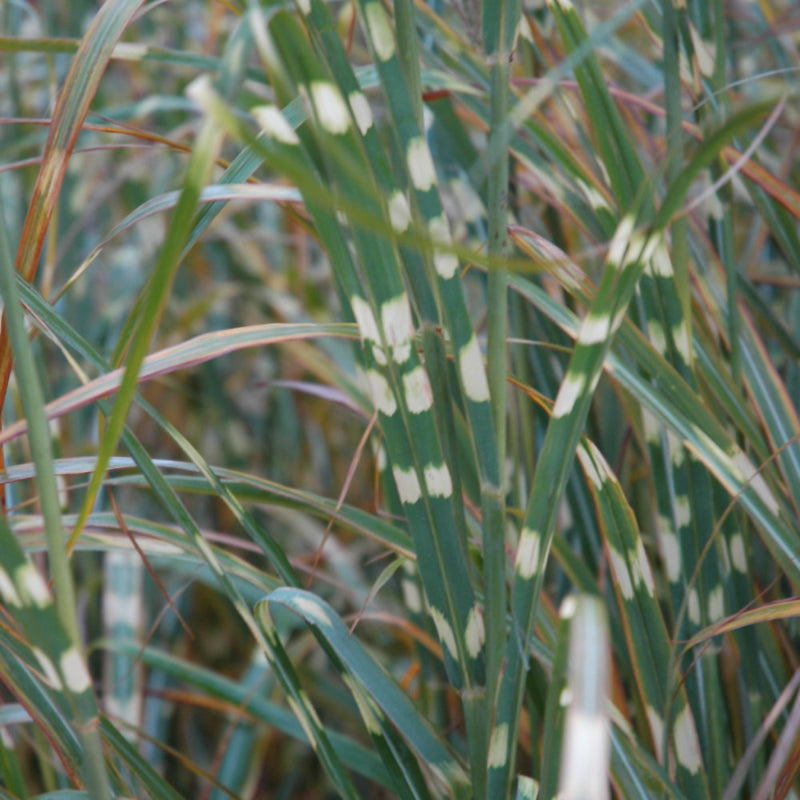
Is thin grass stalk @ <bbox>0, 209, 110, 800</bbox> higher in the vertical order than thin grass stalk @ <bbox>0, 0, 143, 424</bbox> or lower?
lower

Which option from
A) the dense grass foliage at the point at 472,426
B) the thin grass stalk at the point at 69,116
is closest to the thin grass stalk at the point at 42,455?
the dense grass foliage at the point at 472,426

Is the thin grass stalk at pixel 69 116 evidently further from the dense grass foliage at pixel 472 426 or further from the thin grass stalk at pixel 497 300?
the thin grass stalk at pixel 497 300

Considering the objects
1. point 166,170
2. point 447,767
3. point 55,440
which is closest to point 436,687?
point 447,767

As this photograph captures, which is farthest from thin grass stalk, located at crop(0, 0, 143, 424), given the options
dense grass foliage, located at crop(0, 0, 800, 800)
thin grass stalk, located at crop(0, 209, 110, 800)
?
thin grass stalk, located at crop(0, 209, 110, 800)

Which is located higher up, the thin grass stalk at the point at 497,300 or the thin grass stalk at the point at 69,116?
the thin grass stalk at the point at 69,116

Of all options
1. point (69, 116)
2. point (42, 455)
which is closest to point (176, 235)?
point (42, 455)

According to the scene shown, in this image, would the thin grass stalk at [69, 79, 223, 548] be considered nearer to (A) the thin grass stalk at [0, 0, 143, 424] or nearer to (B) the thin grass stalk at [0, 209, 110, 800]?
(B) the thin grass stalk at [0, 209, 110, 800]

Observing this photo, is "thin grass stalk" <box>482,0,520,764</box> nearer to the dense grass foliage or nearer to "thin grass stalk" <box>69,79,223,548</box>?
the dense grass foliage

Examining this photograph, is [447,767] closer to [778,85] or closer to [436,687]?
[436,687]

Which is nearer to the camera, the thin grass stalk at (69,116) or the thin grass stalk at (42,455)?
the thin grass stalk at (42,455)

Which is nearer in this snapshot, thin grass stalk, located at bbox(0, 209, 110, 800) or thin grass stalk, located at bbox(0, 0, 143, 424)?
thin grass stalk, located at bbox(0, 209, 110, 800)
